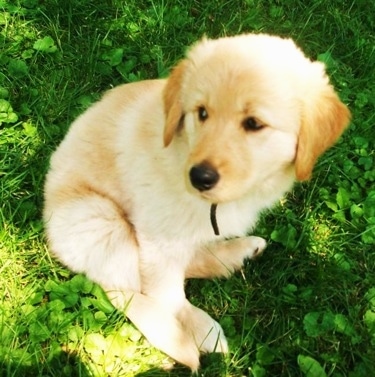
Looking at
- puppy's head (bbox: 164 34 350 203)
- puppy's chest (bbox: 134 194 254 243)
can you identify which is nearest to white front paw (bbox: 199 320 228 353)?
puppy's chest (bbox: 134 194 254 243)

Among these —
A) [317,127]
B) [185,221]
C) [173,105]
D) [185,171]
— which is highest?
[317,127]

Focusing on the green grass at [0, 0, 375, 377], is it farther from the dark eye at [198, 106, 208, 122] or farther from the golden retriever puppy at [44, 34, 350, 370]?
the dark eye at [198, 106, 208, 122]

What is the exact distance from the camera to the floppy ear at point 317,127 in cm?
240

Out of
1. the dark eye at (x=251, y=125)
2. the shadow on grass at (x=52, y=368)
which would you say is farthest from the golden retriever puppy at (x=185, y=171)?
the shadow on grass at (x=52, y=368)

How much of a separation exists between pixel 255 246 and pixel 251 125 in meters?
1.03

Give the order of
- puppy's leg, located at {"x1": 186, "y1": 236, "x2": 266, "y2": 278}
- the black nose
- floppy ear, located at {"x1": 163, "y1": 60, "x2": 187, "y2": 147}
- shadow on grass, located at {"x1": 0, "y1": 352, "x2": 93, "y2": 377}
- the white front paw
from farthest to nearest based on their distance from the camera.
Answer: puppy's leg, located at {"x1": 186, "y1": 236, "x2": 266, "y2": 278}
the white front paw
shadow on grass, located at {"x1": 0, "y1": 352, "x2": 93, "y2": 377}
floppy ear, located at {"x1": 163, "y1": 60, "x2": 187, "y2": 147}
the black nose

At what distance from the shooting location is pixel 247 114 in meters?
2.33

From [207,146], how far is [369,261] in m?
1.46

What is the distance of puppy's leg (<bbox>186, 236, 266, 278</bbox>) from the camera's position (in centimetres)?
312

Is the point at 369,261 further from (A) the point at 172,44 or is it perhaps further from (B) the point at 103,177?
(A) the point at 172,44

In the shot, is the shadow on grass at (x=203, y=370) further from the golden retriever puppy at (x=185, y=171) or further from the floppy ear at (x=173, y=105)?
the floppy ear at (x=173, y=105)

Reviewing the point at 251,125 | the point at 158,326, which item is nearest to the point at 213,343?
the point at 158,326

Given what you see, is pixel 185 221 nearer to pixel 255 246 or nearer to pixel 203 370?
pixel 255 246

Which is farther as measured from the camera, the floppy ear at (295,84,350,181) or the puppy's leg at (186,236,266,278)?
the puppy's leg at (186,236,266,278)
